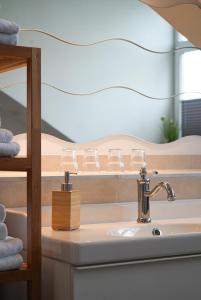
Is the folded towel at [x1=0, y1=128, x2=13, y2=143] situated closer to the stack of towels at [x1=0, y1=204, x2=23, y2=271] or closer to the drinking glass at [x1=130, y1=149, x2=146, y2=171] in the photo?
the stack of towels at [x1=0, y1=204, x2=23, y2=271]

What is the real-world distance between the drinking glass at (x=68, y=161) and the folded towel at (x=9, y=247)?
487 mm

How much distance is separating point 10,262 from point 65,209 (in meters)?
0.25

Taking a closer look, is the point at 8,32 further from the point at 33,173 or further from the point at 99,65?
the point at 99,65

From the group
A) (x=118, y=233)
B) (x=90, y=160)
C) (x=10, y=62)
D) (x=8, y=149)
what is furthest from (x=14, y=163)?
(x=90, y=160)

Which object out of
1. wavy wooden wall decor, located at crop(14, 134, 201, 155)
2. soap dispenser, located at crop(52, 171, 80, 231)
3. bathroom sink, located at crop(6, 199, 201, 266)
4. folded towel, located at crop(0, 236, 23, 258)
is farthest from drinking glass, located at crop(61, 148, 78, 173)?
folded towel, located at crop(0, 236, 23, 258)

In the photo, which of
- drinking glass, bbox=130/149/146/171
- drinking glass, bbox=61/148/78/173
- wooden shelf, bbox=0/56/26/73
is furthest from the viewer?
drinking glass, bbox=130/149/146/171

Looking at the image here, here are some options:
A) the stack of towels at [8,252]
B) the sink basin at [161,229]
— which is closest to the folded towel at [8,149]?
the stack of towels at [8,252]

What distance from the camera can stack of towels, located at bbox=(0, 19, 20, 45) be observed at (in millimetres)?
1541

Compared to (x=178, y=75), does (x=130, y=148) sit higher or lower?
lower

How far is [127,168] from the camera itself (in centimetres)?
214

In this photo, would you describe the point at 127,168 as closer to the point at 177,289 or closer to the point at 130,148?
the point at 130,148

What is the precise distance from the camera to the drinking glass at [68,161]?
200 cm

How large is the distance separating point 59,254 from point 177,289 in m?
0.34

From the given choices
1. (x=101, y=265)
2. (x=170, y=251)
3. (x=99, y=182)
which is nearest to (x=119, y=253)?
(x=101, y=265)
